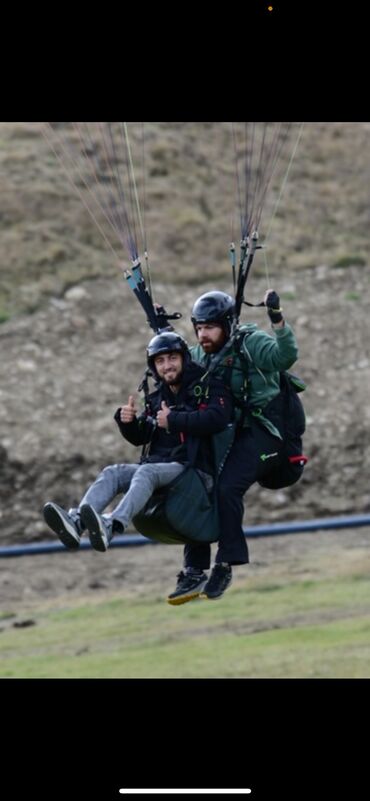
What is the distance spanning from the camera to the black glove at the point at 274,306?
927 cm

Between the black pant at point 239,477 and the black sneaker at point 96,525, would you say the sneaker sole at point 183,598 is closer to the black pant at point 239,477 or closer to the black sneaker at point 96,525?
the black pant at point 239,477

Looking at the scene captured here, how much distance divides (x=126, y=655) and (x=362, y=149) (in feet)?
45.0

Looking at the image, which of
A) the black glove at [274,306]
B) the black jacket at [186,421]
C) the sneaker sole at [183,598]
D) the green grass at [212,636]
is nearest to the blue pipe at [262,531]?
the green grass at [212,636]

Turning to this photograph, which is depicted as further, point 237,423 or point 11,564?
point 11,564

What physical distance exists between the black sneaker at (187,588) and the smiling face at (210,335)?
1333 millimetres

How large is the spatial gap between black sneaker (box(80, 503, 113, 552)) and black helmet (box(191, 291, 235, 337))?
1274 millimetres

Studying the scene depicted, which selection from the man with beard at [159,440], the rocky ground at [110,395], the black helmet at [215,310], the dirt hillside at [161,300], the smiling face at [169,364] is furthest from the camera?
the dirt hillside at [161,300]

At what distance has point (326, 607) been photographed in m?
24.1

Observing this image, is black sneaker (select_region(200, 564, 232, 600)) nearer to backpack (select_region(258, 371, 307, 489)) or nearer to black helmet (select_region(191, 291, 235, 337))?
backpack (select_region(258, 371, 307, 489))

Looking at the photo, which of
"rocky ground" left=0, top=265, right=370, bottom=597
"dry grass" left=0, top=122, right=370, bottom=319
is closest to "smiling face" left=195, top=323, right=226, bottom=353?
"rocky ground" left=0, top=265, right=370, bottom=597

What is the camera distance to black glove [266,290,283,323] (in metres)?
9.27
